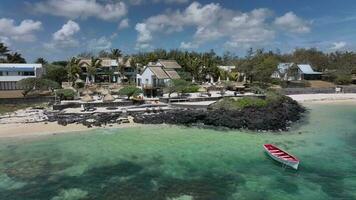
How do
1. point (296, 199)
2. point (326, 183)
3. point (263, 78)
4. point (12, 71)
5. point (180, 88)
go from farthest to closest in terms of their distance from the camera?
point (263, 78) → point (12, 71) → point (180, 88) → point (326, 183) → point (296, 199)

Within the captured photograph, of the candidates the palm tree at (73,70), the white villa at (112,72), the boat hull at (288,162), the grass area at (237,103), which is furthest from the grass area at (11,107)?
the boat hull at (288,162)

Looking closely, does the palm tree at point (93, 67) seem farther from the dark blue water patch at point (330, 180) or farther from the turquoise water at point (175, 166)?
the dark blue water patch at point (330, 180)

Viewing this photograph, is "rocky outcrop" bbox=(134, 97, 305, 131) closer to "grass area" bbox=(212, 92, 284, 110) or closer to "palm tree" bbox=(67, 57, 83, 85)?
"grass area" bbox=(212, 92, 284, 110)

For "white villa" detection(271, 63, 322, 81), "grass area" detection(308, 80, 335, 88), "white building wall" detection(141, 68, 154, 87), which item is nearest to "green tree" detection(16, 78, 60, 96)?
"white building wall" detection(141, 68, 154, 87)

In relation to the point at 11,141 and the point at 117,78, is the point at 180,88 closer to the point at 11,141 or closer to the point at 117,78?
the point at 11,141

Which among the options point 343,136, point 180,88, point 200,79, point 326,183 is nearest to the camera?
point 326,183

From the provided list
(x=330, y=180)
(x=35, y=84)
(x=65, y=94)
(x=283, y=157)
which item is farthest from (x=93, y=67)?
(x=330, y=180)

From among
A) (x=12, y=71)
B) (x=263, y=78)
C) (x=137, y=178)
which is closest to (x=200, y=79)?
(x=263, y=78)
